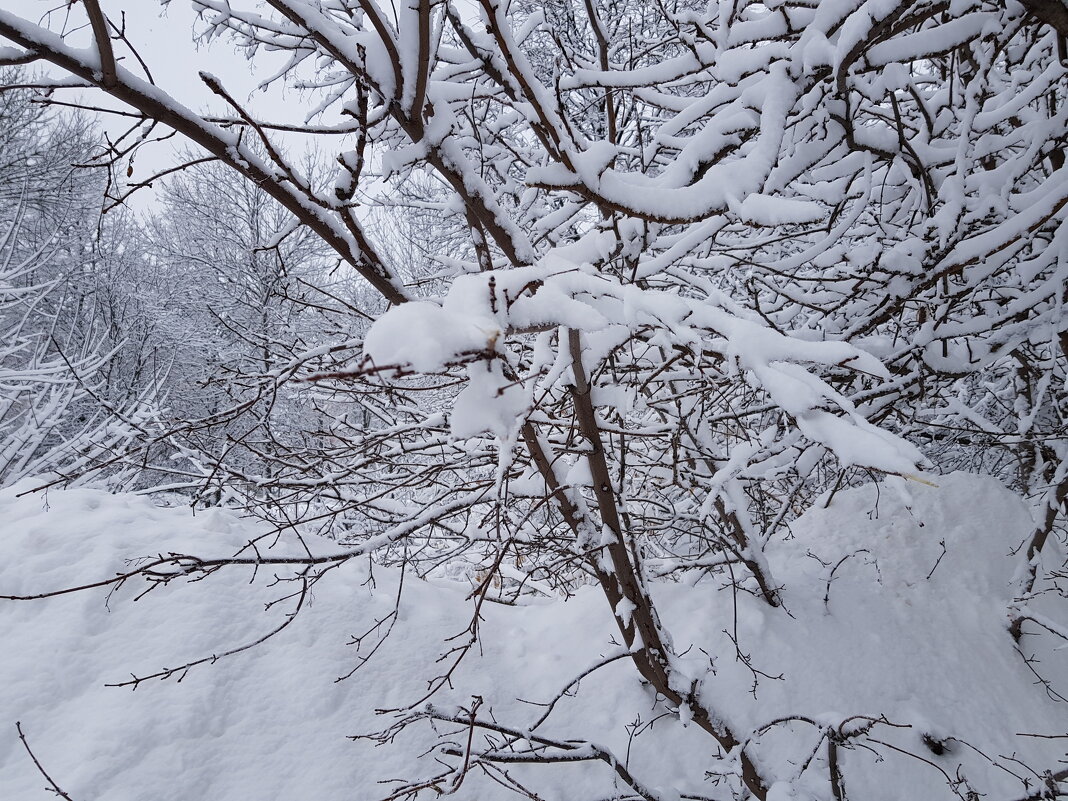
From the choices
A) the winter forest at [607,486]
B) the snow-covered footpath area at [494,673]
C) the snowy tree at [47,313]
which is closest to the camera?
the winter forest at [607,486]

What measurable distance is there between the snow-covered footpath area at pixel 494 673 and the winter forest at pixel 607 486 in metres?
0.01

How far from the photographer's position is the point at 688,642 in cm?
267

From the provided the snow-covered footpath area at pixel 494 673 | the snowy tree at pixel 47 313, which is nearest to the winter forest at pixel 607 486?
the snow-covered footpath area at pixel 494 673

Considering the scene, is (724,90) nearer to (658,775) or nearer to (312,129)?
(312,129)

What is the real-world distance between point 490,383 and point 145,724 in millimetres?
2309

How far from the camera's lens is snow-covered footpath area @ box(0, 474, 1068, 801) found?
1.96m

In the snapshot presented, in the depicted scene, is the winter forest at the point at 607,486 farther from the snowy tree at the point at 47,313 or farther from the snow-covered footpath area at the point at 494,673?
the snowy tree at the point at 47,313

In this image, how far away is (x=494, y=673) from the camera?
258cm

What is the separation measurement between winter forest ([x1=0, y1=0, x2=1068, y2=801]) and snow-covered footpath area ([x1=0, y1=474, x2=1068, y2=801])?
15 millimetres

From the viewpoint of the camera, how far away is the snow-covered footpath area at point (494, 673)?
1959mm

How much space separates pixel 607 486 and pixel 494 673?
1.38 m

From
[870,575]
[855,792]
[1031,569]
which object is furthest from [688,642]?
[1031,569]

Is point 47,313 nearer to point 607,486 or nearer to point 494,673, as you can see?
point 494,673

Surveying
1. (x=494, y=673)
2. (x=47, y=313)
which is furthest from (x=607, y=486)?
(x=47, y=313)
